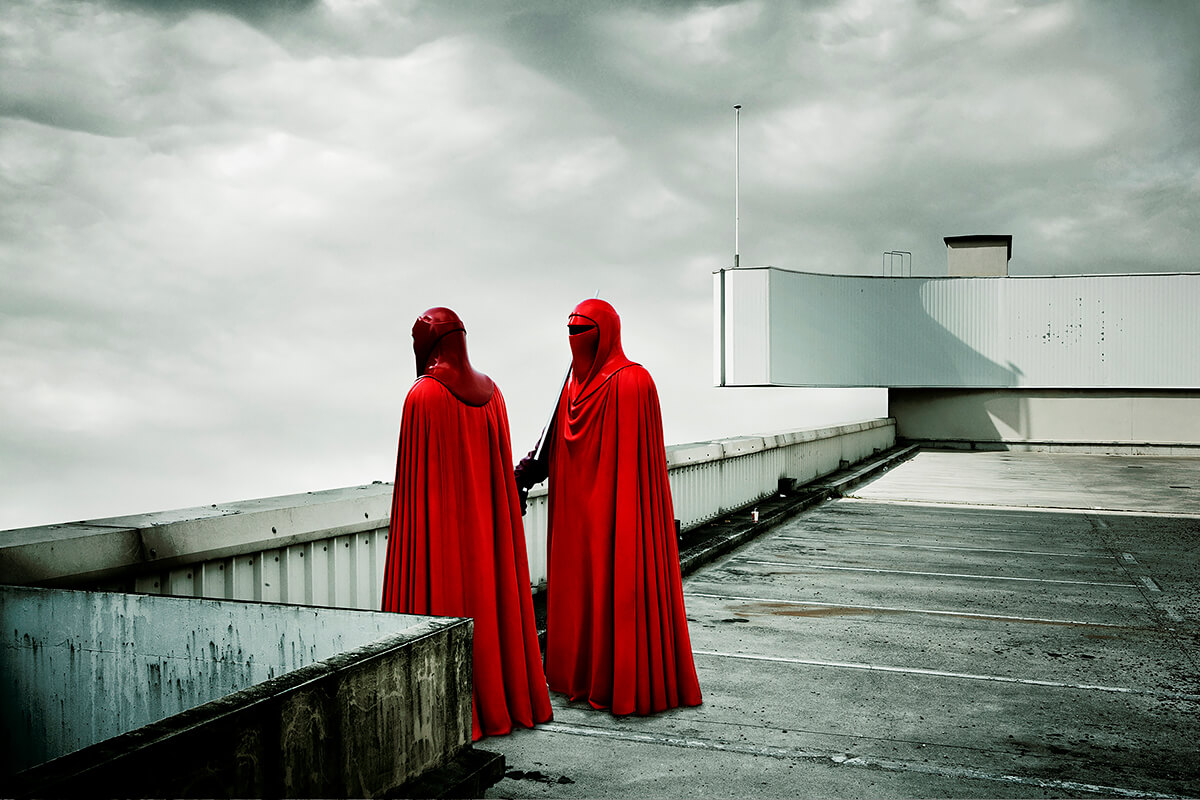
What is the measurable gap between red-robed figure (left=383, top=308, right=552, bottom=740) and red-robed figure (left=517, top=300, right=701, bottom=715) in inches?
14.4

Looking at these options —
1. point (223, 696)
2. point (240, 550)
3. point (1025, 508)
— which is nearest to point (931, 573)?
point (1025, 508)

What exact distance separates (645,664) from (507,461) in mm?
1322

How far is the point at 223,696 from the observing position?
2.98 meters

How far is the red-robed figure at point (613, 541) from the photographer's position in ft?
16.3

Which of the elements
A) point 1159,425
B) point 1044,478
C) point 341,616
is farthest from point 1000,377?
point 341,616

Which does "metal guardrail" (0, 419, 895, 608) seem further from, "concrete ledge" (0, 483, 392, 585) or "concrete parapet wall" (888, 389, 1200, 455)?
"concrete parapet wall" (888, 389, 1200, 455)

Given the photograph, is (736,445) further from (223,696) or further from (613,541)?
(223,696)

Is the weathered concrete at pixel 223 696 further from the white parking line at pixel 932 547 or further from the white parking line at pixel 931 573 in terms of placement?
the white parking line at pixel 932 547

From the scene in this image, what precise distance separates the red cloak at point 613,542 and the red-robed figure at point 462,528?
0.37 m

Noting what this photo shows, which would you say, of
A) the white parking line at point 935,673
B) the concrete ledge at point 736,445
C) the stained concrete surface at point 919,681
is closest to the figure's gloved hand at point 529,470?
the stained concrete surface at point 919,681

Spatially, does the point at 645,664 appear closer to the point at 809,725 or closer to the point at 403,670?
the point at 809,725

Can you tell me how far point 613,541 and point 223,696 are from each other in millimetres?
2442

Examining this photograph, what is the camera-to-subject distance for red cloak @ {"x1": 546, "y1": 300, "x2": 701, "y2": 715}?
497 centimetres

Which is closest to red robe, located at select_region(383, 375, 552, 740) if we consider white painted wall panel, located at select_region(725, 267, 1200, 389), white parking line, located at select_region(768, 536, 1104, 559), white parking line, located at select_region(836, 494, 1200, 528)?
white parking line, located at select_region(768, 536, 1104, 559)
